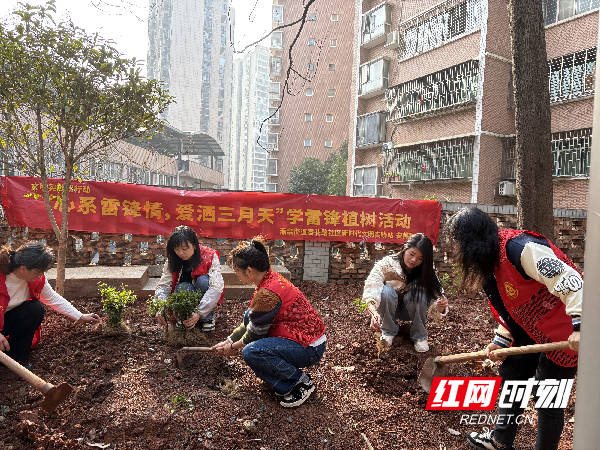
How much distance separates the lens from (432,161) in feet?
53.5

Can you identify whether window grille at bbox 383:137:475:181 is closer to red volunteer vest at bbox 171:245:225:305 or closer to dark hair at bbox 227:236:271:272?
red volunteer vest at bbox 171:245:225:305

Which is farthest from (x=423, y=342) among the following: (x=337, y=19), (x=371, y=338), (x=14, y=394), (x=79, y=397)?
(x=337, y=19)

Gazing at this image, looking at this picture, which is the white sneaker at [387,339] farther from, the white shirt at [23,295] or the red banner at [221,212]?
the red banner at [221,212]

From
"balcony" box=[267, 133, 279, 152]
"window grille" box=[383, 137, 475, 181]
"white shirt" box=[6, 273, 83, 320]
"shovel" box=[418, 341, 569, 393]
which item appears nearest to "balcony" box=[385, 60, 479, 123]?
"window grille" box=[383, 137, 475, 181]

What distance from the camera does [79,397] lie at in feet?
8.32

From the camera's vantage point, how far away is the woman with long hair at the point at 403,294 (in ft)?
10.9

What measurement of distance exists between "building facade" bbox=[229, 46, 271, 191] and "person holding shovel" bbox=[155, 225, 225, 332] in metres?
84.0

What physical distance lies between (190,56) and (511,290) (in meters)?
62.2

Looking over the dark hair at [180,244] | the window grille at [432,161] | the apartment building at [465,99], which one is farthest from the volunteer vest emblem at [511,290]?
the window grille at [432,161]

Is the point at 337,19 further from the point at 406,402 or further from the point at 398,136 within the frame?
the point at 406,402

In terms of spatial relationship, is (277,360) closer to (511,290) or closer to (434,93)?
(511,290)

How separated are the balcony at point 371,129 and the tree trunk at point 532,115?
16.7 metres

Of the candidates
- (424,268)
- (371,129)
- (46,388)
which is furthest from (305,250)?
(371,129)

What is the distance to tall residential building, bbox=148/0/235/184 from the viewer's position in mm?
54969
